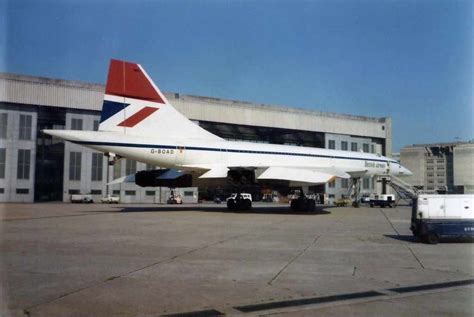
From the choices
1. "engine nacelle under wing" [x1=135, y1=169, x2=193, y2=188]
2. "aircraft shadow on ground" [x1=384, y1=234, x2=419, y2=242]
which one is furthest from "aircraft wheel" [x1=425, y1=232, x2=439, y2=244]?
"engine nacelle under wing" [x1=135, y1=169, x2=193, y2=188]

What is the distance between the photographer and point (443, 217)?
13.6 m

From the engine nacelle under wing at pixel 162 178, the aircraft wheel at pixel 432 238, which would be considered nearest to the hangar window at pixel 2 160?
the engine nacelle under wing at pixel 162 178

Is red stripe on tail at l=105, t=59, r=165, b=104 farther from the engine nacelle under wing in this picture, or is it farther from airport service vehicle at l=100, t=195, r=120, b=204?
airport service vehicle at l=100, t=195, r=120, b=204

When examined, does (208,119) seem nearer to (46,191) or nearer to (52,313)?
(46,191)

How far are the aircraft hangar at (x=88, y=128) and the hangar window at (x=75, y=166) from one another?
109 millimetres

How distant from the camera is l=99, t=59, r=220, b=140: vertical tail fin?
24031 millimetres

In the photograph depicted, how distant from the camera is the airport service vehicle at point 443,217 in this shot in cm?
1323

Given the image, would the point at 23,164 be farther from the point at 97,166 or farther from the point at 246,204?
the point at 246,204

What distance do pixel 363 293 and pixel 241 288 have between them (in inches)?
75.3

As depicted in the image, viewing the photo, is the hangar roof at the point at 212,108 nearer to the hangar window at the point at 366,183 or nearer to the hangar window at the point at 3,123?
the hangar window at the point at 3,123

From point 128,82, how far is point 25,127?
29604mm

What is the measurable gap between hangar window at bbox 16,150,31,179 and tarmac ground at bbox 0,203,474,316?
38257 mm

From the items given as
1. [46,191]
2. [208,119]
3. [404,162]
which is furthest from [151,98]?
[404,162]

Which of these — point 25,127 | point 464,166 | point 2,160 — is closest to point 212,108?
point 25,127
